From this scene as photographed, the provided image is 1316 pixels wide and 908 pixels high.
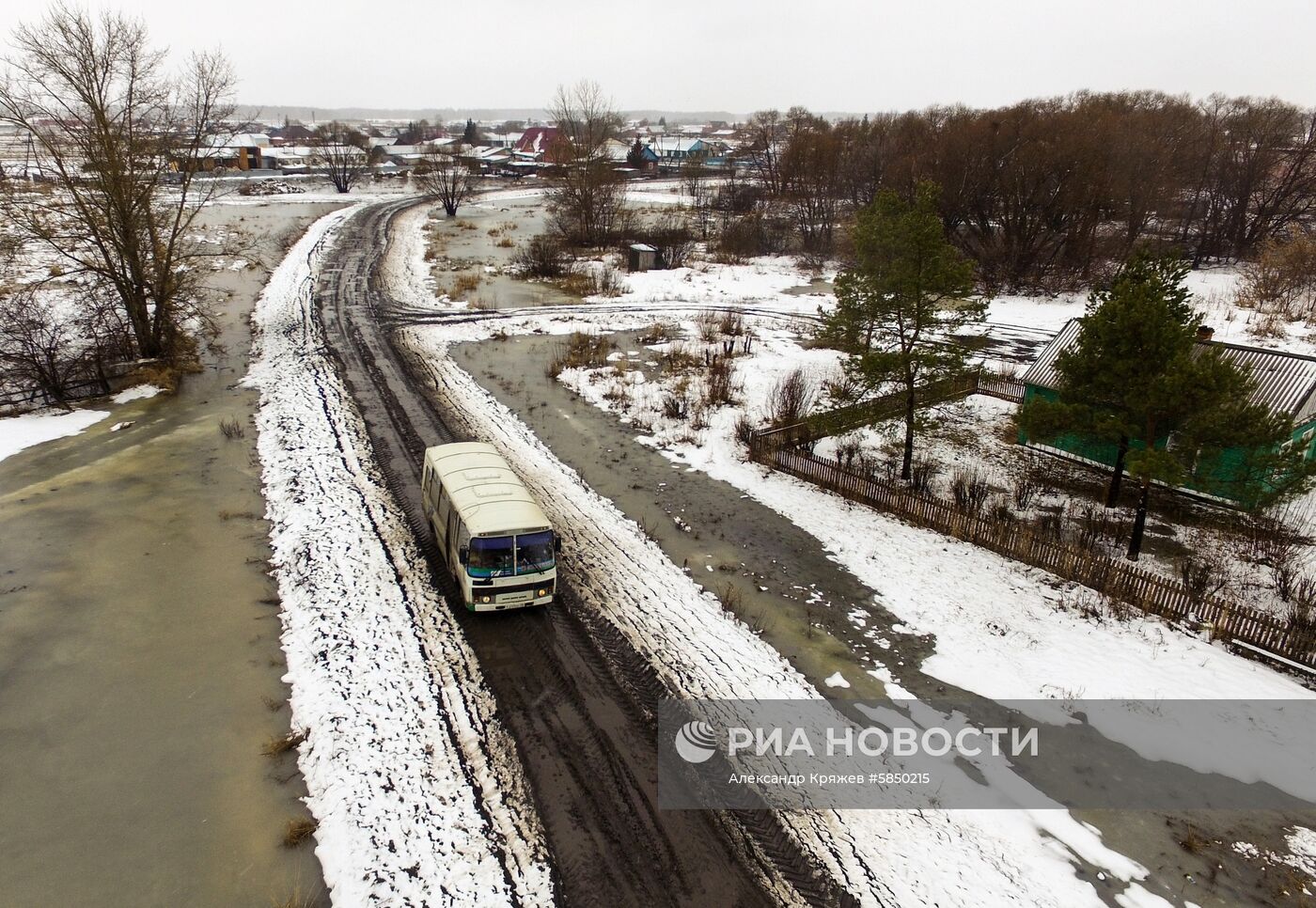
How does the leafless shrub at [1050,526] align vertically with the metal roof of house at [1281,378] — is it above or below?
below

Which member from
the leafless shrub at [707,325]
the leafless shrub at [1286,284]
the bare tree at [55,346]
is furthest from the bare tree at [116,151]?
the leafless shrub at [1286,284]

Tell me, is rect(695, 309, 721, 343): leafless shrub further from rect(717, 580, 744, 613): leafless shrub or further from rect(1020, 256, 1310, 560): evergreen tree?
rect(717, 580, 744, 613): leafless shrub

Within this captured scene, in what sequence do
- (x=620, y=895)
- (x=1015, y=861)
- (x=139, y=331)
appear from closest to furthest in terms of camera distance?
(x=620, y=895)
(x=1015, y=861)
(x=139, y=331)

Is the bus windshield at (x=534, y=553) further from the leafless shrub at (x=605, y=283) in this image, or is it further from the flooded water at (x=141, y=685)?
the leafless shrub at (x=605, y=283)

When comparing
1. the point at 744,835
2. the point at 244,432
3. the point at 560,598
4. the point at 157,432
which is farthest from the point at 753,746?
the point at 157,432

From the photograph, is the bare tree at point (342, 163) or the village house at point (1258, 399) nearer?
the village house at point (1258, 399)

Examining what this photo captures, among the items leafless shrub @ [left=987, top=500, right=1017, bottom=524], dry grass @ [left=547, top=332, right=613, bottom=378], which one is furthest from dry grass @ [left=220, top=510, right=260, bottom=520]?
leafless shrub @ [left=987, top=500, right=1017, bottom=524]

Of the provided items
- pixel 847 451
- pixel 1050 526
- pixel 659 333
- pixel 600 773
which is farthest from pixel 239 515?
pixel 659 333

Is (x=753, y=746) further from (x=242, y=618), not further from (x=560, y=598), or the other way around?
(x=242, y=618)
